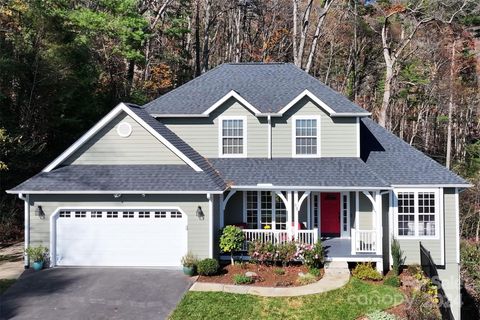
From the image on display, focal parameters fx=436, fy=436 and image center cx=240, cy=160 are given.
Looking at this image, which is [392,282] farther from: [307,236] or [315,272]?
[307,236]

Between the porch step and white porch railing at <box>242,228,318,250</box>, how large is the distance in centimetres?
94

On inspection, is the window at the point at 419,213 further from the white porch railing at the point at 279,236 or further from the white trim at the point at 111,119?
the white trim at the point at 111,119

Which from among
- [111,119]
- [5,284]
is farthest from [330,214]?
[5,284]

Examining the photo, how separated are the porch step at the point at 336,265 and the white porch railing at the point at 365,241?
0.79 metres

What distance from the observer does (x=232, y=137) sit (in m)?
19.0

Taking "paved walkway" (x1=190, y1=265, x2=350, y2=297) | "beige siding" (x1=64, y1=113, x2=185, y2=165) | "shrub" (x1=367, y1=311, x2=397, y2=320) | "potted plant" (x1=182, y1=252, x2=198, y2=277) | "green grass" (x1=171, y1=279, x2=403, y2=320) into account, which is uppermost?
"beige siding" (x1=64, y1=113, x2=185, y2=165)

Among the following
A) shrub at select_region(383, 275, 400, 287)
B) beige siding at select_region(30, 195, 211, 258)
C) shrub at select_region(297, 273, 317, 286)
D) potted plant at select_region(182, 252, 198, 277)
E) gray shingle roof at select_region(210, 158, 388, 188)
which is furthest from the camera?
gray shingle roof at select_region(210, 158, 388, 188)

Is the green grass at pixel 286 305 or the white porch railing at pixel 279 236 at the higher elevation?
the white porch railing at pixel 279 236

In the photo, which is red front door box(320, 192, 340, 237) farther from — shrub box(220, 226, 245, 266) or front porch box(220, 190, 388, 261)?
shrub box(220, 226, 245, 266)

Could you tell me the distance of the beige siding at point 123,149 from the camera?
54.8 ft

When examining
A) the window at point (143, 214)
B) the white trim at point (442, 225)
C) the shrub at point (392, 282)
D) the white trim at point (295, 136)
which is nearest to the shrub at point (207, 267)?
the window at point (143, 214)

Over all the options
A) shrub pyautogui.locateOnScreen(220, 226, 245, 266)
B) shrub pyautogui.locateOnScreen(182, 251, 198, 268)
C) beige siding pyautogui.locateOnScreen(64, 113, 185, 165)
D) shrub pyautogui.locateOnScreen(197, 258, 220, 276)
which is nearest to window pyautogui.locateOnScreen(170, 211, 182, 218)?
shrub pyautogui.locateOnScreen(182, 251, 198, 268)

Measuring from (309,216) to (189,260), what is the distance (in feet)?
18.7

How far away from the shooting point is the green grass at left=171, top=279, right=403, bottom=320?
1208 cm
